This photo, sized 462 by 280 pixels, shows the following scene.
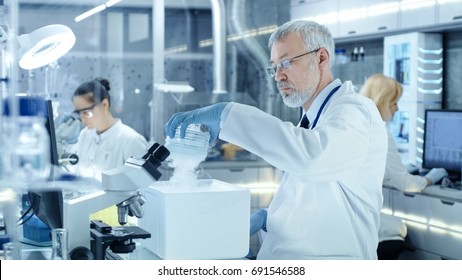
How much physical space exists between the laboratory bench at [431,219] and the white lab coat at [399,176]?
47 mm

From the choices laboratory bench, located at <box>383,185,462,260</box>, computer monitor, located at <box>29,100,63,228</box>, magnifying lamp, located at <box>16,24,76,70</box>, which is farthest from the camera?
laboratory bench, located at <box>383,185,462,260</box>

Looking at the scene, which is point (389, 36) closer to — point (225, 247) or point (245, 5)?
point (245, 5)

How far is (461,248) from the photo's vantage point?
317 centimetres

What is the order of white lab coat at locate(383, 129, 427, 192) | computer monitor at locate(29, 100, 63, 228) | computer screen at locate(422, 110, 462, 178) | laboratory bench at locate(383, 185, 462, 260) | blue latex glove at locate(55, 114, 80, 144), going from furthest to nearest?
computer screen at locate(422, 110, 462, 178) → white lab coat at locate(383, 129, 427, 192) → laboratory bench at locate(383, 185, 462, 260) → blue latex glove at locate(55, 114, 80, 144) → computer monitor at locate(29, 100, 63, 228)

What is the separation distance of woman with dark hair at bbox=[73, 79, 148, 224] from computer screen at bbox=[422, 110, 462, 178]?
151 centimetres

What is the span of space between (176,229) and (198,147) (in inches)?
9.3

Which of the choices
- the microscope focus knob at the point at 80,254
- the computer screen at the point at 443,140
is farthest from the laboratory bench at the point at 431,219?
the microscope focus knob at the point at 80,254

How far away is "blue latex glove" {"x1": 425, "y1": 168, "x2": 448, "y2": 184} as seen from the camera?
345 centimetres

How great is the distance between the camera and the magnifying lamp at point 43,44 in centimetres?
196

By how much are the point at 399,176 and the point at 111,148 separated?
1.40m

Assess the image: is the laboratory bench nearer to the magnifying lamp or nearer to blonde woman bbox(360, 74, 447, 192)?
blonde woman bbox(360, 74, 447, 192)

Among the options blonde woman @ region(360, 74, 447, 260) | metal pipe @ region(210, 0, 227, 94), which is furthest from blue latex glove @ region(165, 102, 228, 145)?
metal pipe @ region(210, 0, 227, 94)

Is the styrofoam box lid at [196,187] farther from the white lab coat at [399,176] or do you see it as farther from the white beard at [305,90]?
the white lab coat at [399,176]
